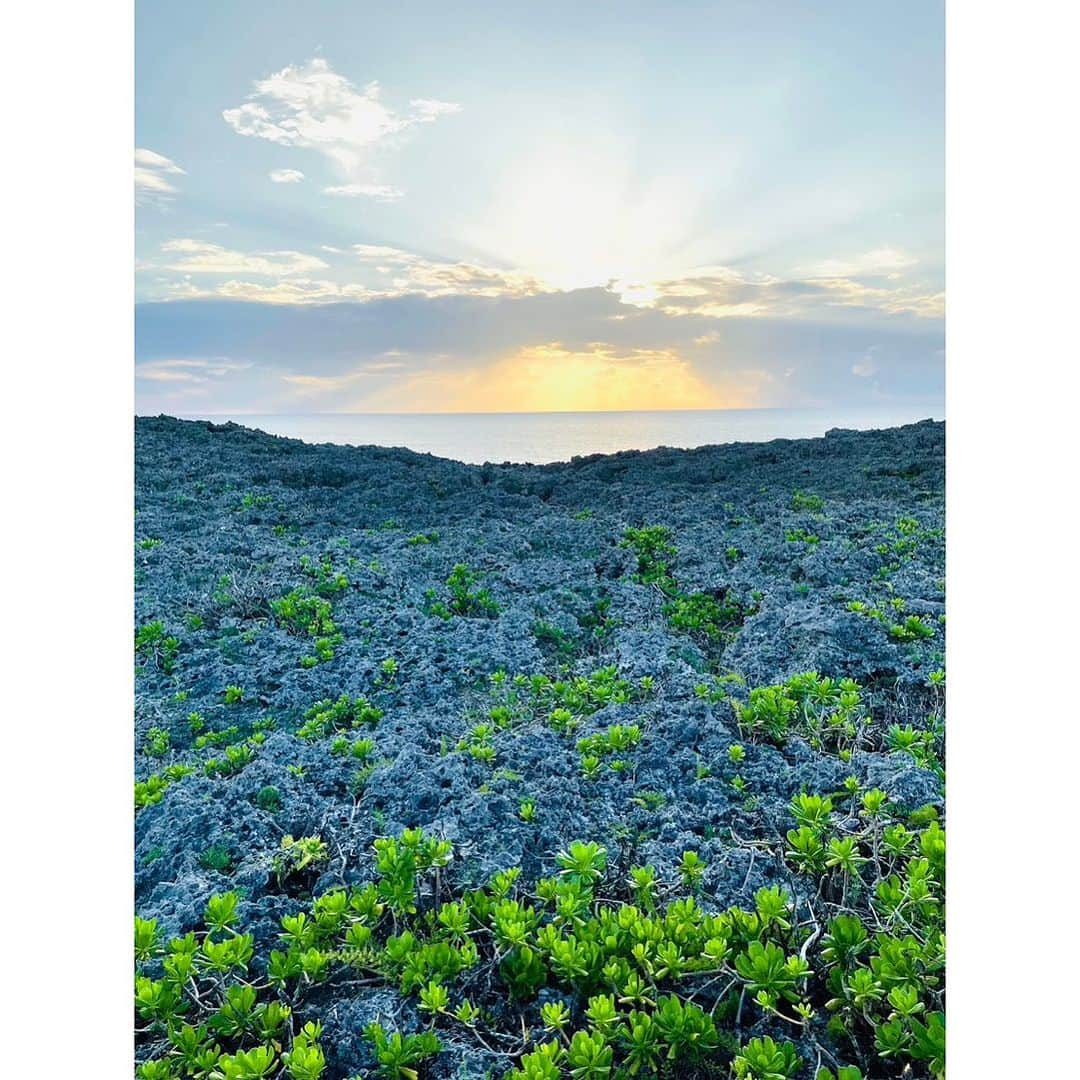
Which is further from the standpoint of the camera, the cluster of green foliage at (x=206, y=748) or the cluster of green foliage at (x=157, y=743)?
the cluster of green foliage at (x=157, y=743)

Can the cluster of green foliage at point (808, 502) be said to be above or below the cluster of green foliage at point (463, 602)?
above

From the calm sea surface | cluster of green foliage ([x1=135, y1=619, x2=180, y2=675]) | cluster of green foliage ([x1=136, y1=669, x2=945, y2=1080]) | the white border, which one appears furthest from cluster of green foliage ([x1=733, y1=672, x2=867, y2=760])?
the calm sea surface

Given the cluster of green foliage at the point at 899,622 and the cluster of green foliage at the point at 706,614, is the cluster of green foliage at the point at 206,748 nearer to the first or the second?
the cluster of green foliage at the point at 706,614

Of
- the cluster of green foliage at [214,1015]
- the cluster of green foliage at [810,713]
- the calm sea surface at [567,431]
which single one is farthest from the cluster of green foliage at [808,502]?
the cluster of green foliage at [214,1015]

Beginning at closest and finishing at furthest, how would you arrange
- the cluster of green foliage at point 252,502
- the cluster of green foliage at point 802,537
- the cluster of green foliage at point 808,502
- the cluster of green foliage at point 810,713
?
1. the cluster of green foliage at point 810,713
2. the cluster of green foliage at point 802,537
3. the cluster of green foliage at point 808,502
4. the cluster of green foliage at point 252,502

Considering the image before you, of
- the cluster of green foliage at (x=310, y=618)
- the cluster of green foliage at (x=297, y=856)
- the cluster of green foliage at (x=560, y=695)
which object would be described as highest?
the cluster of green foliage at (x=310, y=618)
